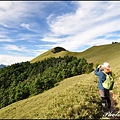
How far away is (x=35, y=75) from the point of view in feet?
457

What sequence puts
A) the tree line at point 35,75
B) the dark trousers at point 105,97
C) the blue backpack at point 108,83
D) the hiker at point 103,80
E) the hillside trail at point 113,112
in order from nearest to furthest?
the hillside trail at point 113,112 → the blue backpack at point 108,83 → the hiker at point 103,80 → the dark trousers at point 105,97 → the tree line at point 35,75

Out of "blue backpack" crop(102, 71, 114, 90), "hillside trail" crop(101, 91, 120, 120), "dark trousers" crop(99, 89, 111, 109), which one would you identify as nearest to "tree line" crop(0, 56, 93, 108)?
"hillside trail" crop(101, 91, 120, 120)

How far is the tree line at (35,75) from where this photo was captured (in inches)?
3356

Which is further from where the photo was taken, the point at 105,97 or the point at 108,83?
the point at 105,97

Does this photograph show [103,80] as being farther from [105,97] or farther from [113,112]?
[113,112]

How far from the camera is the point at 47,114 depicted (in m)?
9.83

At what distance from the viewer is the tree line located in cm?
8525

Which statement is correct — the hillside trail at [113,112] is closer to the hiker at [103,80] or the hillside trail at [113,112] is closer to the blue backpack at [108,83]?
the hiker at [103,80]

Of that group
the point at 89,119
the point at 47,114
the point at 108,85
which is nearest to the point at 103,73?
the point at 108,85

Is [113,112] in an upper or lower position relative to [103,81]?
lower

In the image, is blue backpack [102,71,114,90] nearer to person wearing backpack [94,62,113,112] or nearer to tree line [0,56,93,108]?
person wearing backpack [94,62,113,112]

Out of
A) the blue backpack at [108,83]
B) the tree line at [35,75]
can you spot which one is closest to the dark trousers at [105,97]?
the blue backpack at [108,83]

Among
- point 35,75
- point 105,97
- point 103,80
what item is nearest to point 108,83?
point 103,80

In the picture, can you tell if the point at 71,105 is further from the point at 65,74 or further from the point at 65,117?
the point at 65,74
